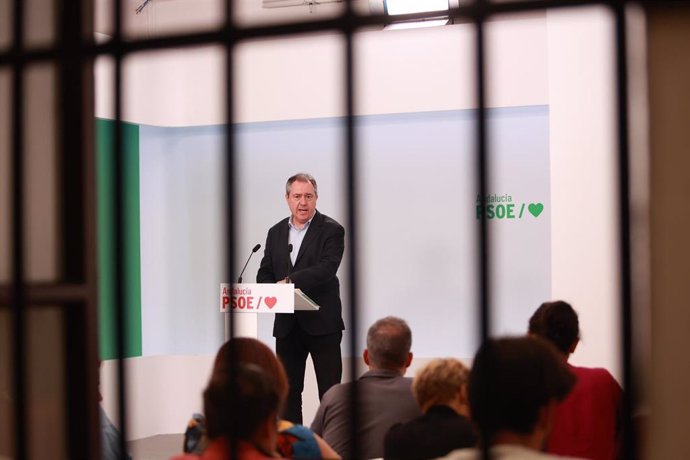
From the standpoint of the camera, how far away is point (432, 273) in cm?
752

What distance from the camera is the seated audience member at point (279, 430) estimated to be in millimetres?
2416

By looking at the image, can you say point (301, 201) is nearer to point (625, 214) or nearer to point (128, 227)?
point (128, 227)

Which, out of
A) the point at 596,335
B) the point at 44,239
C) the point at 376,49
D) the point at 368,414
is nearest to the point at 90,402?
the point at 44,239

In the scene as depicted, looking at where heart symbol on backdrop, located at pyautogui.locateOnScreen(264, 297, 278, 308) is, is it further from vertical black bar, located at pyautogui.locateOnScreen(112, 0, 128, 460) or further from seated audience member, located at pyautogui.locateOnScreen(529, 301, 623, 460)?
vertical black bar, located at pyautogui.locateOnScreen(112, 0, 128, 460)

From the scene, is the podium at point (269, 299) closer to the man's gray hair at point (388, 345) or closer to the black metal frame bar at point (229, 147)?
the man's gray hair at point (388, 345)

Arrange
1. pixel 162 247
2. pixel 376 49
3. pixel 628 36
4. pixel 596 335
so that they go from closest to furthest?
pixel 628 36, pixel 596 335, pixel 376 49, pixel 162 247

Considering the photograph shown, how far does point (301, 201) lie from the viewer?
5824 millimetres

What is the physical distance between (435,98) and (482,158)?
19.1ft

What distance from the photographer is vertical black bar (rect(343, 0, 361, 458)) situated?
138 centimetres

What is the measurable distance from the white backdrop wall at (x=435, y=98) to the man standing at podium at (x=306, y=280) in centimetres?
82

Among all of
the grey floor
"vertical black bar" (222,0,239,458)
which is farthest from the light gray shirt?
the grey floor

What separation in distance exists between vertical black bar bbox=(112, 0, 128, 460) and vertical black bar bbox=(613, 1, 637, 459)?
2.67 ft

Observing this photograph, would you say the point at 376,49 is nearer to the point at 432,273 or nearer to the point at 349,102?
the point at 432,273

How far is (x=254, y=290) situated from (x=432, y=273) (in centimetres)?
234
